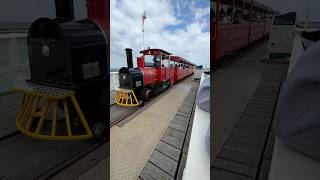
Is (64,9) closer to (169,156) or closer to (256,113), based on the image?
(169,156)

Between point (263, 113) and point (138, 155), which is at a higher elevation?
point (263, 113)

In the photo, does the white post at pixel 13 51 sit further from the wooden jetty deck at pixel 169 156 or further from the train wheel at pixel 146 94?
the wooden jetty deck at pixel 169 156

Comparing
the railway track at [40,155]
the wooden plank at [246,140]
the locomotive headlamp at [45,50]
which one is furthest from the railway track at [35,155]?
the wooden plank at [246,140]

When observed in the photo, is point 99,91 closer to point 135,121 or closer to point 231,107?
point 135,121

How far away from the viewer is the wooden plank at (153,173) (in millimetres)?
1681

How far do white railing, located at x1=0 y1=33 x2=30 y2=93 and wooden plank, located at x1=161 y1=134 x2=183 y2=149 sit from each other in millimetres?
2752

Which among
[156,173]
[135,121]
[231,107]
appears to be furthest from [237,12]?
[156,173]

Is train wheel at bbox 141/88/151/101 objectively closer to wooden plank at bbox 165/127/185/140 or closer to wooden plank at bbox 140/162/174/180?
wooden plank at bbox 165/127/185/140

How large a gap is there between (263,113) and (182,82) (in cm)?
378

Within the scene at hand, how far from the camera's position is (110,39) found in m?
0.52

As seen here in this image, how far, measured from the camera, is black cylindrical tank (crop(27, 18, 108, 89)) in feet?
7.50

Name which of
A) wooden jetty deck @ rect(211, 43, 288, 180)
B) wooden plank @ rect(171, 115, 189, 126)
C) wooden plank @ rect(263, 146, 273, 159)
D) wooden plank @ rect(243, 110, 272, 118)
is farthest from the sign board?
wooden plank @ rect(263, 146, 273, 159)

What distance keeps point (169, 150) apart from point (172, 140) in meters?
0.21

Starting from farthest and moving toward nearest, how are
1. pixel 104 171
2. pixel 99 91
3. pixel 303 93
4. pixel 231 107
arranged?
pixel 231 107, pixel 99 91, pixel 104 171, pixel 303 93
